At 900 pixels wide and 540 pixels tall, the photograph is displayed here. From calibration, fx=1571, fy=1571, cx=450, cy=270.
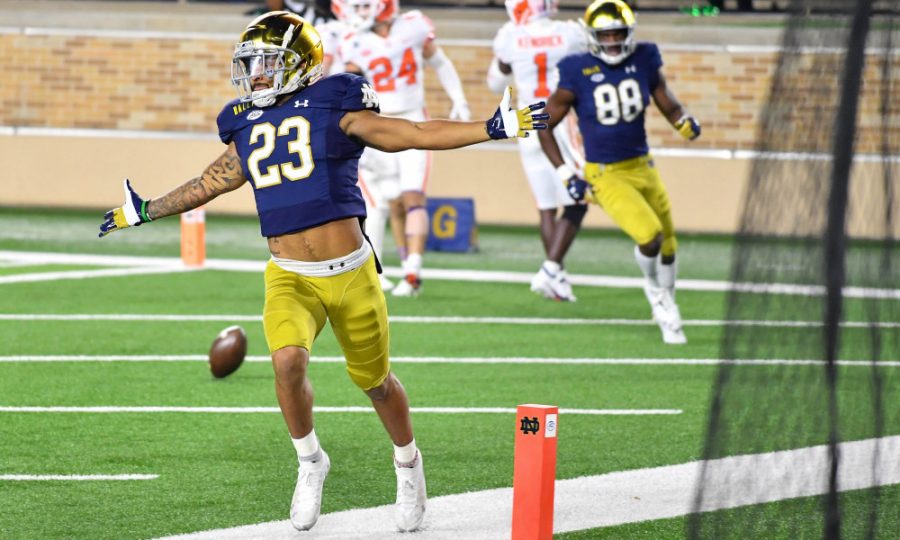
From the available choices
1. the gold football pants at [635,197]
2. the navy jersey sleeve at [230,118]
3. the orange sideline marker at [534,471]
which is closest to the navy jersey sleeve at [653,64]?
the gold football pants at [635,197]

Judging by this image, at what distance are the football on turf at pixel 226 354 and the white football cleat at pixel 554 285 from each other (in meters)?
3.85

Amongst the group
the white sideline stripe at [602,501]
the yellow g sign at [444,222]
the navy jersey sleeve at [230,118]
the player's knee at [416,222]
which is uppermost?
the navy jersey sleeve at [230,118]

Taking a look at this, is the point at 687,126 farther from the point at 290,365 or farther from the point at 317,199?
the point at 290,365

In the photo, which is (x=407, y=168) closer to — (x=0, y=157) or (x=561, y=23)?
(x=561, y=23)

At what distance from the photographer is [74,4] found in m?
19.9

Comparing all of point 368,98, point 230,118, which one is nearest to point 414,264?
point 230,118

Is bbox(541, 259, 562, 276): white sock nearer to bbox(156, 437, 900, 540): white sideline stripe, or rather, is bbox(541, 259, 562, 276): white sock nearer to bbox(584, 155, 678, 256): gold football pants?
bbox(584, 155, 678, 256): gold football pants

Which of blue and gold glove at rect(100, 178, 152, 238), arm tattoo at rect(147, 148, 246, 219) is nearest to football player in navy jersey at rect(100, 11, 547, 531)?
arm tattoo at rect(147, 148, 246, 219)

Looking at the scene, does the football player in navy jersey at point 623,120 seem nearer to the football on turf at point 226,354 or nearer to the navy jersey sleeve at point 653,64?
the navy jersey sleeve at point 653,64

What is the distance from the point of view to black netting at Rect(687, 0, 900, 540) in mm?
4023

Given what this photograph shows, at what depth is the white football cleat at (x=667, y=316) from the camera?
998cm

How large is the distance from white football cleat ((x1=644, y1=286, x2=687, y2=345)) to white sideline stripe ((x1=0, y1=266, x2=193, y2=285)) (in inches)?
197

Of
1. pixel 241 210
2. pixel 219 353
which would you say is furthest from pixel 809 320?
pixel 241 210

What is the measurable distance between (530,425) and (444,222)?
35.2 feet
